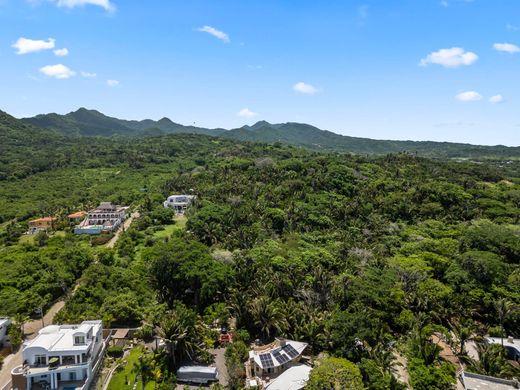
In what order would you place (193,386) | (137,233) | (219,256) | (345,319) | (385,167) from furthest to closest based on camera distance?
(385,167) < (137,233) < (219,256) < (345,319) < (193,386)

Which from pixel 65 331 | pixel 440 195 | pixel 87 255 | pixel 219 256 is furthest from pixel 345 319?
pixel 440 195

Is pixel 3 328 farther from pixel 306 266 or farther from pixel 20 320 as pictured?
pixel 306 266

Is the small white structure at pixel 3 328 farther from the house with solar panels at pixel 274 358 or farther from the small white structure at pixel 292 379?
the small white structure at pixel 292 379

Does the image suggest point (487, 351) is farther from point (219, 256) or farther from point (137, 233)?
point (137, 233)

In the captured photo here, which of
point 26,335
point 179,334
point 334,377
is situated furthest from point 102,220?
point 334,377

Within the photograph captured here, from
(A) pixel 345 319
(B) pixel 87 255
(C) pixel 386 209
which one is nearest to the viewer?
(A) pixel 345 319

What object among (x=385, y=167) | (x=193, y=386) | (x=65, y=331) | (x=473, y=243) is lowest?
(x=193, y=386)
